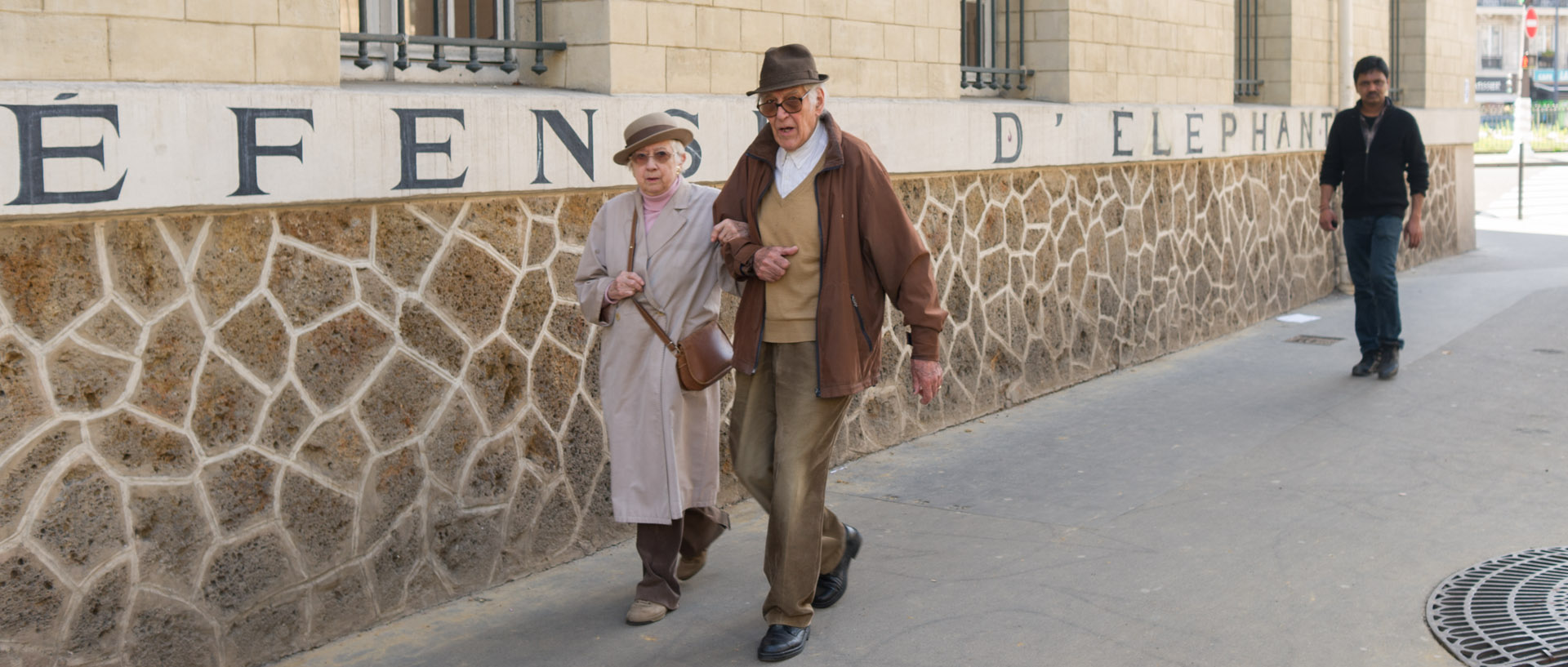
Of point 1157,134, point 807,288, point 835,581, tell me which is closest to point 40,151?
point 807,288

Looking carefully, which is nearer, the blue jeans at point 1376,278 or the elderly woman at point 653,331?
the elderly woman at point 653,331

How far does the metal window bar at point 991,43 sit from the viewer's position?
948 cm

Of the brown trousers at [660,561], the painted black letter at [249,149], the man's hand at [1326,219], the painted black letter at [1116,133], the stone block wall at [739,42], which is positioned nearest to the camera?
the painted black letter at [249,149]

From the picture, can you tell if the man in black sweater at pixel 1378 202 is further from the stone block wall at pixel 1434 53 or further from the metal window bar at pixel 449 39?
the stone block wall at pixel 1434 53

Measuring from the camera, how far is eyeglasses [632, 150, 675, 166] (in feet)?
16.4

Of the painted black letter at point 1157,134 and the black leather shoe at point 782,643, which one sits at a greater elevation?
the painted black letter at point 1157,134

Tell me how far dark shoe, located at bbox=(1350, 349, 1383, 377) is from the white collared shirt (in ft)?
18.6

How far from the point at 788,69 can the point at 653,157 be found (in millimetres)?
593

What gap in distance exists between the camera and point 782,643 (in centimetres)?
466

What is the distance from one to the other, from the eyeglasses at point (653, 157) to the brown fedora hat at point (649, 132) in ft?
0.08

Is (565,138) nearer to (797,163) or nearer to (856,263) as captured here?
(797,163)

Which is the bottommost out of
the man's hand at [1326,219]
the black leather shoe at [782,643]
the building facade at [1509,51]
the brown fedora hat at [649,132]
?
the black leather shoe at [782,643]

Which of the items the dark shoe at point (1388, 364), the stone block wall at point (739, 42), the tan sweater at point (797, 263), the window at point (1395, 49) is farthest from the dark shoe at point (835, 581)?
the window at point (1395, 49)

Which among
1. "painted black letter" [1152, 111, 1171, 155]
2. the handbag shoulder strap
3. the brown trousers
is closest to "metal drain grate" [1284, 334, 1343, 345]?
"painted black letter" [1152, 111, 1171, 155]
